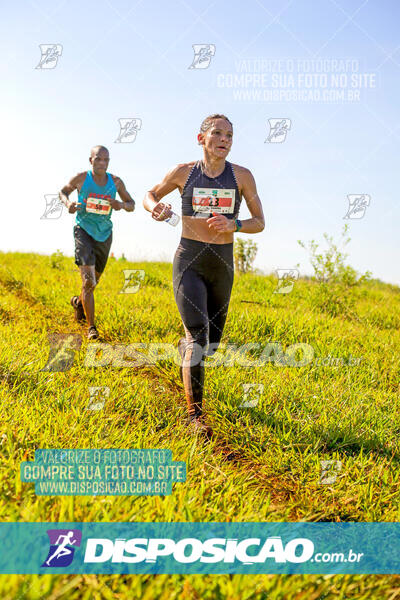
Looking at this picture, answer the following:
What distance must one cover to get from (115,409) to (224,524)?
5.10ft

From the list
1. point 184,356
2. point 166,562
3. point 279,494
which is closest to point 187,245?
point 184,356

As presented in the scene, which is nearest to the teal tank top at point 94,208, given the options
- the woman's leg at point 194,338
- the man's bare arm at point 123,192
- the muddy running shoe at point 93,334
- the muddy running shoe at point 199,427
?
the man's bare arm at point 123,192

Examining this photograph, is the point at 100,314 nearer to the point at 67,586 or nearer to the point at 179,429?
the point at 179,429

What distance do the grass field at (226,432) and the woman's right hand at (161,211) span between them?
1488 mm

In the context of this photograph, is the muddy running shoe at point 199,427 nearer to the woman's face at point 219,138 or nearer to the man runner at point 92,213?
the woman's face at point 219,138

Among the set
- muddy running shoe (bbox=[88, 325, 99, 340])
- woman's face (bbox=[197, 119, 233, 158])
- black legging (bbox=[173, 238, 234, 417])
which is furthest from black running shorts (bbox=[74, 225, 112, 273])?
woman's face (bbox=[197, 119, 233, 158])

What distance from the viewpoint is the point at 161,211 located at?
375 cm

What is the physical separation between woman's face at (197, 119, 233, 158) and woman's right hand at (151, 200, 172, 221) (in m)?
0.63

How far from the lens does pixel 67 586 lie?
172cm

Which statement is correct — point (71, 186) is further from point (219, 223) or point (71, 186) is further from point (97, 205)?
point (219, 223)

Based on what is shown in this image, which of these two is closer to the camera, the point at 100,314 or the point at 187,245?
the point at 187,245

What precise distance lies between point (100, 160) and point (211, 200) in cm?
289

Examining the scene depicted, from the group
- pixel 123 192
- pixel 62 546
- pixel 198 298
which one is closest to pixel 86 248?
pixel 123 192

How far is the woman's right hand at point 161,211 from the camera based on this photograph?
369cm
